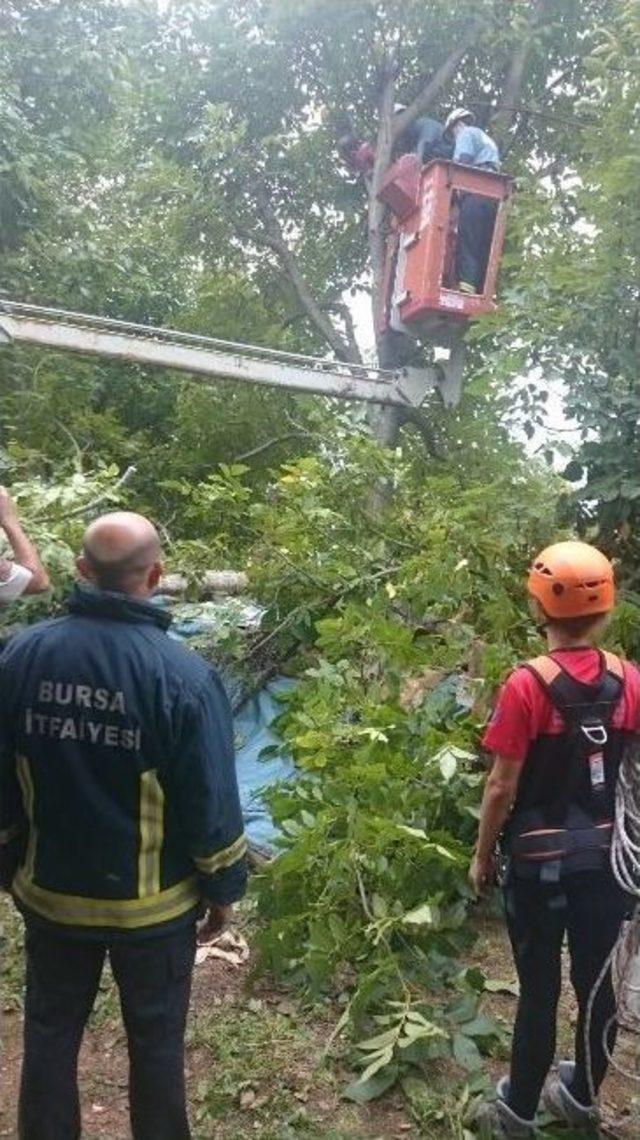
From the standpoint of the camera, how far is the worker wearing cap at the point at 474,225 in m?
7.23

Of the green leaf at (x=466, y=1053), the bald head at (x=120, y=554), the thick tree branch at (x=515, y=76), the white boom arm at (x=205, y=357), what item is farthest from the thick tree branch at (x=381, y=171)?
the bald head at (x=120, y=554)

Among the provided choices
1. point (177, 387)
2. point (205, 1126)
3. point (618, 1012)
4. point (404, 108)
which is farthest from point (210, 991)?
point (404, 108)

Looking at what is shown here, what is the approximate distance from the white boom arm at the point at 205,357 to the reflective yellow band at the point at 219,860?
425 cm

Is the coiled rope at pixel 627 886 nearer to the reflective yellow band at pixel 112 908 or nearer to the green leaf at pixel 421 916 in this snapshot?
the green leaf at pixel 421 916

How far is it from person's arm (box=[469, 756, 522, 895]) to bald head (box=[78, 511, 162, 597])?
3.01 feet

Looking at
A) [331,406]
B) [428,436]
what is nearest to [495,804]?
[331,406]

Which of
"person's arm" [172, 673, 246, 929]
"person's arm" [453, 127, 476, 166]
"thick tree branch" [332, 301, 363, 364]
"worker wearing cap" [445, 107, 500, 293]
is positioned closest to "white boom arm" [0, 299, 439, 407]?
"worker wearing cap" [445, 107, 500, 293]

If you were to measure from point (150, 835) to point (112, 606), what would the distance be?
0.48m

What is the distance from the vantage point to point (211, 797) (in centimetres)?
192

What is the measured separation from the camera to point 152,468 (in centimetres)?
902

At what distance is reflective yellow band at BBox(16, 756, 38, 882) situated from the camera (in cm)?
199

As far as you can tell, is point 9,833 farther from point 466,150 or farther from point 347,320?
point 347,320

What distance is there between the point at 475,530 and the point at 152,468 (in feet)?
17.1

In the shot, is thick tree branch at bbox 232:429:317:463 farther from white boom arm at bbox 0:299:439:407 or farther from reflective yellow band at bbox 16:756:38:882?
reflective yellow band at bbox 16:756:38:882
